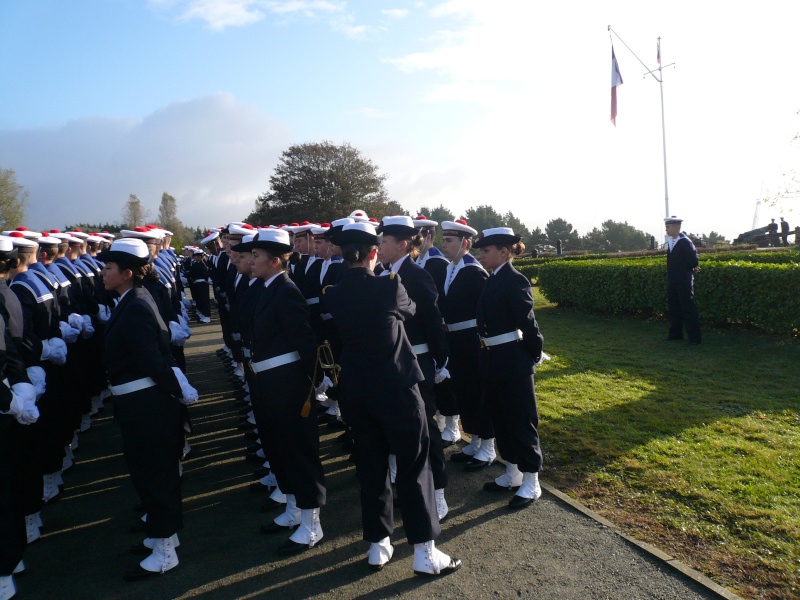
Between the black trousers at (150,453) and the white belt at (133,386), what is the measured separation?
27 mm

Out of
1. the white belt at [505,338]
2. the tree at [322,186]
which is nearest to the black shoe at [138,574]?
the white belt at [505,338]

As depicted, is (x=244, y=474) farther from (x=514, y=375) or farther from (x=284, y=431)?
(x=514, y=375)

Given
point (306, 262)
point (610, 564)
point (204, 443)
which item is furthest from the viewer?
point (306, 262)

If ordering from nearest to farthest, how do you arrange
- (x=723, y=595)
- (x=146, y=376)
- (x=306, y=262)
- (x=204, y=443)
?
(x=723, y=595), (x=146, y=376), (x=204, y=443), (x=306, y=262)

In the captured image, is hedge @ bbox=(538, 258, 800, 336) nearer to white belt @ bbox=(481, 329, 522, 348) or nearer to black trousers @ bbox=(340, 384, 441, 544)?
white belt @ bbox=(481, 329, 522, 348)

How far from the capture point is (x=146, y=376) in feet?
13.6

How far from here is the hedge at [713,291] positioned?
10.5 m

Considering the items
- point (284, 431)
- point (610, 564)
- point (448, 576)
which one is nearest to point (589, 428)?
point (610, 564)

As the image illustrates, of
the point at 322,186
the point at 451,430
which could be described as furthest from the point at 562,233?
the point at 451,430

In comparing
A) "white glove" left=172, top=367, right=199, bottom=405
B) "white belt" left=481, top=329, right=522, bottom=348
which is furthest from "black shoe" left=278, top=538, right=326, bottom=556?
"white belt" left=481, top=329, right=522, bottom=348

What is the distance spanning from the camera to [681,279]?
10.7 meters

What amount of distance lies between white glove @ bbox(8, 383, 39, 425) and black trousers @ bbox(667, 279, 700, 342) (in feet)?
32.6

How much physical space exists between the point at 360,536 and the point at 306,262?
176 inches

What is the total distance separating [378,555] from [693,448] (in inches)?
131
